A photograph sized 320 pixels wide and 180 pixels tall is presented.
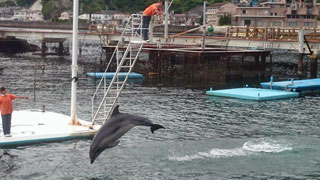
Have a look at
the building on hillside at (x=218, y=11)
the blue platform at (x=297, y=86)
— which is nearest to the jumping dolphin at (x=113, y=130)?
the blue platform at (x=297, y=86)

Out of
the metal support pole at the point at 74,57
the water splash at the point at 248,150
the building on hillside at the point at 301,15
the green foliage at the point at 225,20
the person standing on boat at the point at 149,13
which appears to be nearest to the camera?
the water splash at the point at 248,150

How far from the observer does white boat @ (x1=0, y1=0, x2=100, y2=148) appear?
22734mm

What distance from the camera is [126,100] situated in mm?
37438

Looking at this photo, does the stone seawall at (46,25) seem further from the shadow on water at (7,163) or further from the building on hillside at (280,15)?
the shadow on water at (7,163)

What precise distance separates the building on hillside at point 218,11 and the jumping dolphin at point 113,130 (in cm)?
11736

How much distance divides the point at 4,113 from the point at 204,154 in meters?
8.06

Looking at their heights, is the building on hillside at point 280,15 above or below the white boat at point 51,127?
above

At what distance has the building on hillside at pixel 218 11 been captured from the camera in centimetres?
13875

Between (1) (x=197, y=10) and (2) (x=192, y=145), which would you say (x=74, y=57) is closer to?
(2) (x=192, y=145)

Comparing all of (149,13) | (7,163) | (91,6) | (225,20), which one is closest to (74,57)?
(149,13)

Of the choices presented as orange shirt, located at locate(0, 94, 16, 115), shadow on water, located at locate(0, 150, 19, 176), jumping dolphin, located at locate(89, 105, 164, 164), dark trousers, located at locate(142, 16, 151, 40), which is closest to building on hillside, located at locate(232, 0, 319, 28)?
dark trousers, located at locate(142, 16, 151, 40)

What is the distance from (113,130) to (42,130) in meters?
5.63

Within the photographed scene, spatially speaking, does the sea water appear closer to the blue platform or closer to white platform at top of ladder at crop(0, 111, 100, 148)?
white platform at top of ladder at crop(0, 111, 100, 148)

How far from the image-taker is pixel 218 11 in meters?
144
